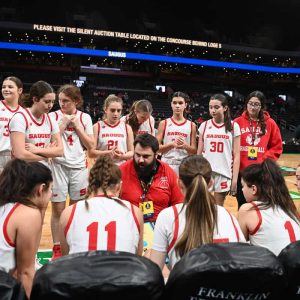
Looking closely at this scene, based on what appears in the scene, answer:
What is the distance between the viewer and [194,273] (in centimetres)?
123

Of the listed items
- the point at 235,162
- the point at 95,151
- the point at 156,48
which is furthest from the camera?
the point at 156,48

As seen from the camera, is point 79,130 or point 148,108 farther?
point 148,108

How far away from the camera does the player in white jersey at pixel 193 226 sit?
1.92m

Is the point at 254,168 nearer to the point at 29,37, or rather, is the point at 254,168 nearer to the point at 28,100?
the point at 28,100

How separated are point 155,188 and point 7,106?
2.26 metres

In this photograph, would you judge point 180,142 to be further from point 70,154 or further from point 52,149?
point 52,149

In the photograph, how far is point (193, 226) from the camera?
1937 mm

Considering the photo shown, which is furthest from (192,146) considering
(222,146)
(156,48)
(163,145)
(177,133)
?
(156,48)

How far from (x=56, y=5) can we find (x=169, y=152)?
83.9 ft

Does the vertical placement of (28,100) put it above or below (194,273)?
above

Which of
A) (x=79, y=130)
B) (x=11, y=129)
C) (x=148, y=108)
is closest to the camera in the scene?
(x=11, y=129)

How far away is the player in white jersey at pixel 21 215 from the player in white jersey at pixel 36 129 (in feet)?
4.37

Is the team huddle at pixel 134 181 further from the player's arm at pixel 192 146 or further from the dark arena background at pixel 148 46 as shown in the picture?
the dark arena background at pixel 148 46

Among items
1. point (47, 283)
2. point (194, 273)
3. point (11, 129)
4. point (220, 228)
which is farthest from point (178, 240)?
point (11, 129)
